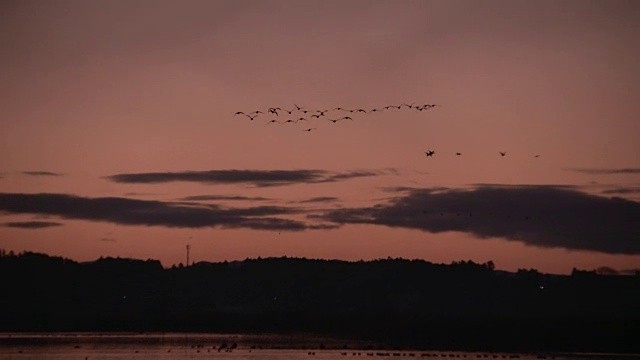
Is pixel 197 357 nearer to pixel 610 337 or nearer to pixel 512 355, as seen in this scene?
pixel 512 355

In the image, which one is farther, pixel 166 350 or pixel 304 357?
pixel 166 350

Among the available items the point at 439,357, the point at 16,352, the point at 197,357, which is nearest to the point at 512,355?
the point at 439,357

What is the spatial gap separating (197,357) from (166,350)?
18732 millimetres

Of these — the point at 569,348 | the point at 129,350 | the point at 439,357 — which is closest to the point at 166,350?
the point at 129,350

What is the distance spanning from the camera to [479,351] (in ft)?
520

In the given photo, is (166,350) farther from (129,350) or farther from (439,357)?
(439,357)

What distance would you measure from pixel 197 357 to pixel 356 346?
3761cm

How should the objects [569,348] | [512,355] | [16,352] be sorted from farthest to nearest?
1. [569,348]
2. [16,352]
3. [512,355]

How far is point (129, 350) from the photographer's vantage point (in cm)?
16950

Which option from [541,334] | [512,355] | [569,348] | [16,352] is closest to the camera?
[512,355]

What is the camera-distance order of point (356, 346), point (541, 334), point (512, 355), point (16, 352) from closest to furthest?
point (512, 355), point (16, 352), point (356, 346), point (541, 334)

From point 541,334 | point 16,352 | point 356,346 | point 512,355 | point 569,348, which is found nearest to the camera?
point 512,355

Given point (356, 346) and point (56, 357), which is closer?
point (56, 357)

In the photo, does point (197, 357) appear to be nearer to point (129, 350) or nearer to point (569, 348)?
point (129, 350)
